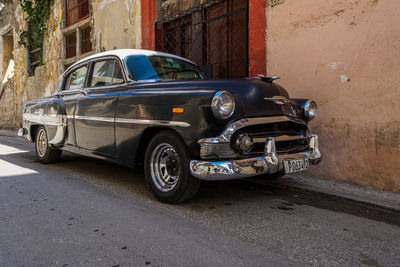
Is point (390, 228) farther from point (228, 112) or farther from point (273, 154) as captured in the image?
point (228, 112)

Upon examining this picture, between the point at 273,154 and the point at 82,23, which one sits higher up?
the point at 82,23

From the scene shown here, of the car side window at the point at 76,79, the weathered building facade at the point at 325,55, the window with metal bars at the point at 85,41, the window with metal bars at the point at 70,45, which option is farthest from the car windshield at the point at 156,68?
the window with metal bars at the point at 70,45

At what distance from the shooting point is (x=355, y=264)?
197cm

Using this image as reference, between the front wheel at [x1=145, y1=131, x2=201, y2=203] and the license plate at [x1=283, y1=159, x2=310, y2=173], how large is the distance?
0.84 m

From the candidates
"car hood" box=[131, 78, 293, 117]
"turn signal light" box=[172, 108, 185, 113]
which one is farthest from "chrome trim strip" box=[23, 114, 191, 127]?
"car hood" box=[131, 78, 293, 117]

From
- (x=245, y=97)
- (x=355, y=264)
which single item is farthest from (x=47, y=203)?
(x=355, y=264)

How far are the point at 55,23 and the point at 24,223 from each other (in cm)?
1298

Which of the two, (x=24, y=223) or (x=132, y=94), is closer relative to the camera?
(x=24, y=223)

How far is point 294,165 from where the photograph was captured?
301 centimetres

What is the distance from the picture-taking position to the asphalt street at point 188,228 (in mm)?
2039

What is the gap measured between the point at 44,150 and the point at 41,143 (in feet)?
0.97

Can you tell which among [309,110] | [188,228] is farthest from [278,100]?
[188,228]

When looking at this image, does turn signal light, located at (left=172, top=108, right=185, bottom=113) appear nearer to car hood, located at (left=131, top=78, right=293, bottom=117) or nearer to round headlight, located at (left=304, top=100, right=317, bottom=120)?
car hood, located at (left=131, top=78, right=293, bottom=117)

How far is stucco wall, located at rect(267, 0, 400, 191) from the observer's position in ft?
12.5
